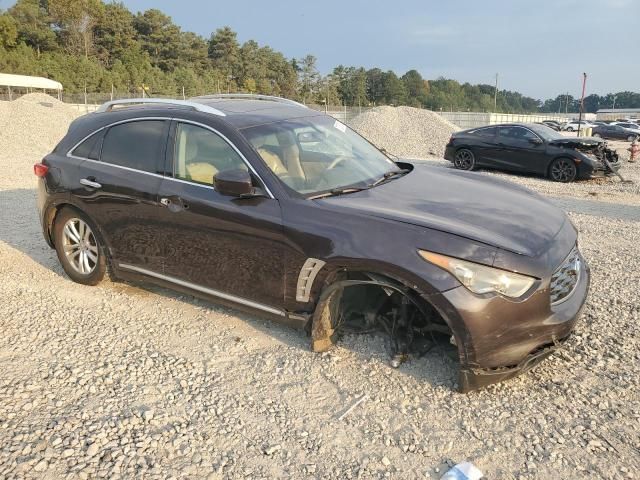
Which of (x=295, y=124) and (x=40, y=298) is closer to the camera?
(x=295, y=124)

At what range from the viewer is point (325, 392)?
328cm

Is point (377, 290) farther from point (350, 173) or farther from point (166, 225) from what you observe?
point (166, 225)

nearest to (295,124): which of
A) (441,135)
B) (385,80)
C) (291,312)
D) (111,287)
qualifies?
(291,312)

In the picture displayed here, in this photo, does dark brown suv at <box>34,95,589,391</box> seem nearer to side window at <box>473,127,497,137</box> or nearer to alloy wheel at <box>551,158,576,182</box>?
alloy wheel at <box>551,158,576,182</box>

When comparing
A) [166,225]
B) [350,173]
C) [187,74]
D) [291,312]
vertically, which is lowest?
[291,312]

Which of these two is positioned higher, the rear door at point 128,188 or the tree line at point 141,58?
the tree line at point 141,58

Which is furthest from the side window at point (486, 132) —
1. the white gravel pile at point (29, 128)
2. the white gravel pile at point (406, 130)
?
the white gravel pile at point (29, 128)

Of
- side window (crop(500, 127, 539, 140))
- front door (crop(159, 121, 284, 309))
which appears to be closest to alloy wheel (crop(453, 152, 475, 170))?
side window (crop(500, 127, 539, 140))

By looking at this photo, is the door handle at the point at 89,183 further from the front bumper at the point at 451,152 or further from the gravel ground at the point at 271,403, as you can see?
the front bumper at the point at 451,152

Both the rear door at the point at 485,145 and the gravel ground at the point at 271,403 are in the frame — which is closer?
the gravel ground at the point at 271,403

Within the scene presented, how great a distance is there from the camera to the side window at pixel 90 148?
4.75 meters

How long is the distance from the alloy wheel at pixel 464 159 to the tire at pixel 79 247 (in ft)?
41.4

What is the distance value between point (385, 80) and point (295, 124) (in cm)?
11399

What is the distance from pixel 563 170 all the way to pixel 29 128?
1996 centimetres
